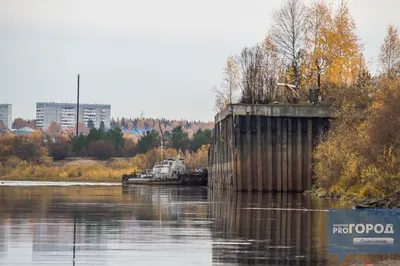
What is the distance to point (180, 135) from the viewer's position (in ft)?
624

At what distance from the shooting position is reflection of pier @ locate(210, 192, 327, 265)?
20422 mm

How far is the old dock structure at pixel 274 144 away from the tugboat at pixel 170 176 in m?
36.5

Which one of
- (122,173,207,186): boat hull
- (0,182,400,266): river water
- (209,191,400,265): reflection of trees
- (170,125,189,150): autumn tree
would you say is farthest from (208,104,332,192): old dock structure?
(170,125,189,150): autumn tree

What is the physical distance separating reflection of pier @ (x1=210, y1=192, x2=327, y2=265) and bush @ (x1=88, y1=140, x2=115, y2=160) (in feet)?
435

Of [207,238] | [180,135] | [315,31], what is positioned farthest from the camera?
[180,135]

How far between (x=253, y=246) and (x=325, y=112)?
45.0 m

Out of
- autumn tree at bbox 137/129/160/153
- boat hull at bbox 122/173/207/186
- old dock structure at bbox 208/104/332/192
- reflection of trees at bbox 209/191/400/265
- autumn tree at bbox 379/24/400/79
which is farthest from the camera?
autumn tree at bbox 137/129/160/153

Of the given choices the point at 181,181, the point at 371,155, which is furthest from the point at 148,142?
the point at 371,155

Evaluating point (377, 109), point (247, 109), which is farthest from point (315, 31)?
point (377, 109)

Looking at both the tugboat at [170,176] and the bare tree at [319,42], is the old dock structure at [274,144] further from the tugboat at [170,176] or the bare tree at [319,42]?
the tugboat at [170,176]

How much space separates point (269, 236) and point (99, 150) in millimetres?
146678

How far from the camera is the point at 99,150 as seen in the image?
561 ft

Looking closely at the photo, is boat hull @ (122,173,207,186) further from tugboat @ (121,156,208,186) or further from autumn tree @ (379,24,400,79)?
autumn tree @ (379,24,400,79)

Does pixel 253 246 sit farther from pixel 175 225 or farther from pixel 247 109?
pixel 247 109
